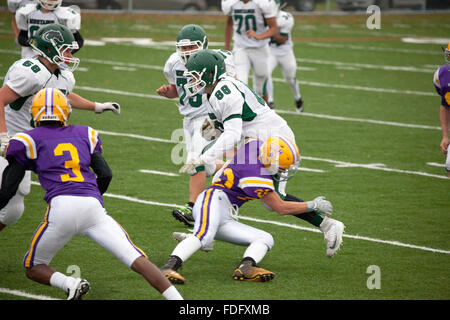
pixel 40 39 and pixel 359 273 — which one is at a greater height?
pixel 40 39

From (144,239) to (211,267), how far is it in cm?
80

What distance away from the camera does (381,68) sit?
15375mm

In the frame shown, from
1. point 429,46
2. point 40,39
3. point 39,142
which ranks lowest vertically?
point 429,46

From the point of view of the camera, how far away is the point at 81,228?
4492 millimetres

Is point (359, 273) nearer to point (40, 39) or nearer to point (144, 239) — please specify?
point (144, 239)

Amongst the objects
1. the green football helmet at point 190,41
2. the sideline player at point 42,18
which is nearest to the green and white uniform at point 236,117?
the green football helmet at point 190,41

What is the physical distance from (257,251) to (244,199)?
0.39 metres

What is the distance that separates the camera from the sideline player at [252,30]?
34.9ft

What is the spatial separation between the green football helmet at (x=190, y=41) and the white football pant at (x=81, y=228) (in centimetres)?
231

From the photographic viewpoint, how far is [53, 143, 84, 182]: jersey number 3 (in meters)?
4.51

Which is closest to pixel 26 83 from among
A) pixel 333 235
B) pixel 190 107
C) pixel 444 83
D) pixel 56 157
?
pixel 56 157

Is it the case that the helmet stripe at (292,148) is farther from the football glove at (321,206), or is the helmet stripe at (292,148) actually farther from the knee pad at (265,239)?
the knee pad at (265,239)

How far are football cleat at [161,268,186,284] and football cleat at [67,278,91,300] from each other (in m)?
0.62

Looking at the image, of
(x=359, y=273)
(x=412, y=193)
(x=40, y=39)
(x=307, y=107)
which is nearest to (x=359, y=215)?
(x=412, y=193)
